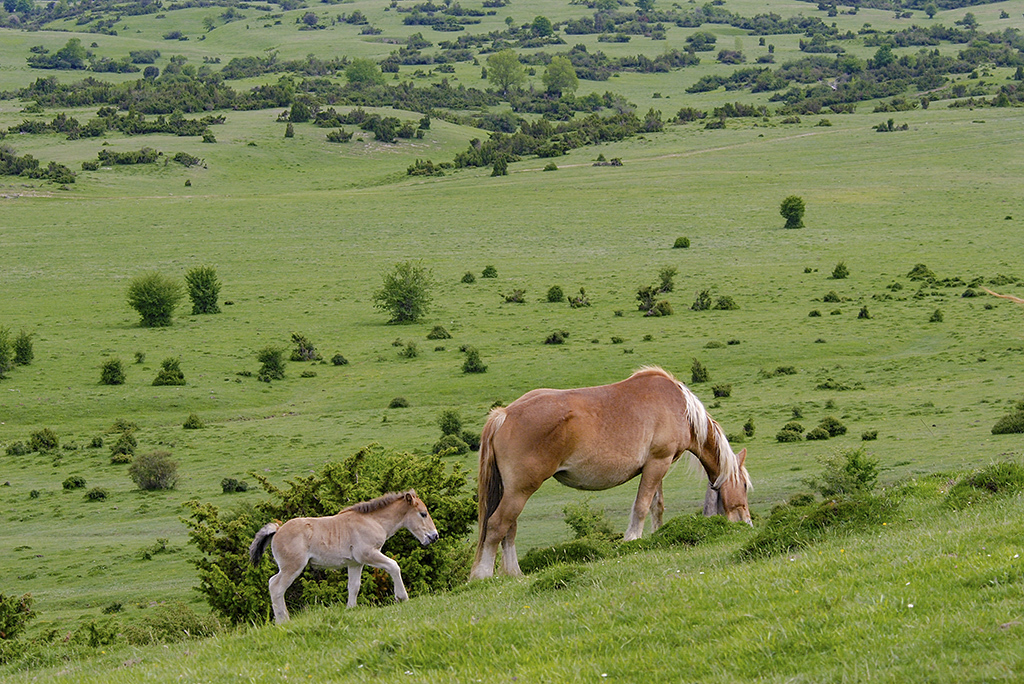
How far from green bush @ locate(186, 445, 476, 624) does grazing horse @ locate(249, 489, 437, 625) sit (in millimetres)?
1702

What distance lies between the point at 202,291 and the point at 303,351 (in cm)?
1498

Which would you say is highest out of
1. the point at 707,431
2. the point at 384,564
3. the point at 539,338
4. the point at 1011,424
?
the point at 707,431

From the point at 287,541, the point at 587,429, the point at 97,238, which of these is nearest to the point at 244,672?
the point at 287,541

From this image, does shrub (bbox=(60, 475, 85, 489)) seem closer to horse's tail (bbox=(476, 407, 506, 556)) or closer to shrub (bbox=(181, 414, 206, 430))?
shrub (bbox=(181, 414, 206, 430))

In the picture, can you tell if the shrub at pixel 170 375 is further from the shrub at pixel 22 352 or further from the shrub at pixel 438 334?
the shrub at pixel 438 334

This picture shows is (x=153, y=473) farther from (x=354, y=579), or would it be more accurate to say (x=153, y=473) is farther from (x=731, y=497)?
(x=731, y=497)

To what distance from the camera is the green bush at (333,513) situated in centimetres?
1517

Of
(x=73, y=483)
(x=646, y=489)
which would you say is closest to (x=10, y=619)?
(x=646, y=489)

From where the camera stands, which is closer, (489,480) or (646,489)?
(489,480)

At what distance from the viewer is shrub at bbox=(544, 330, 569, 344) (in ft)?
184

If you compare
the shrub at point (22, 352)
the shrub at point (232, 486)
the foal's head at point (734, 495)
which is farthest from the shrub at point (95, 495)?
the foal's head at point (734, 495)

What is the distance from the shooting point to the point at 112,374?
50.9m

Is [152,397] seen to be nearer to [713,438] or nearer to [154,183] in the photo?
[713,438]

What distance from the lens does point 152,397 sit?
48344 mm
